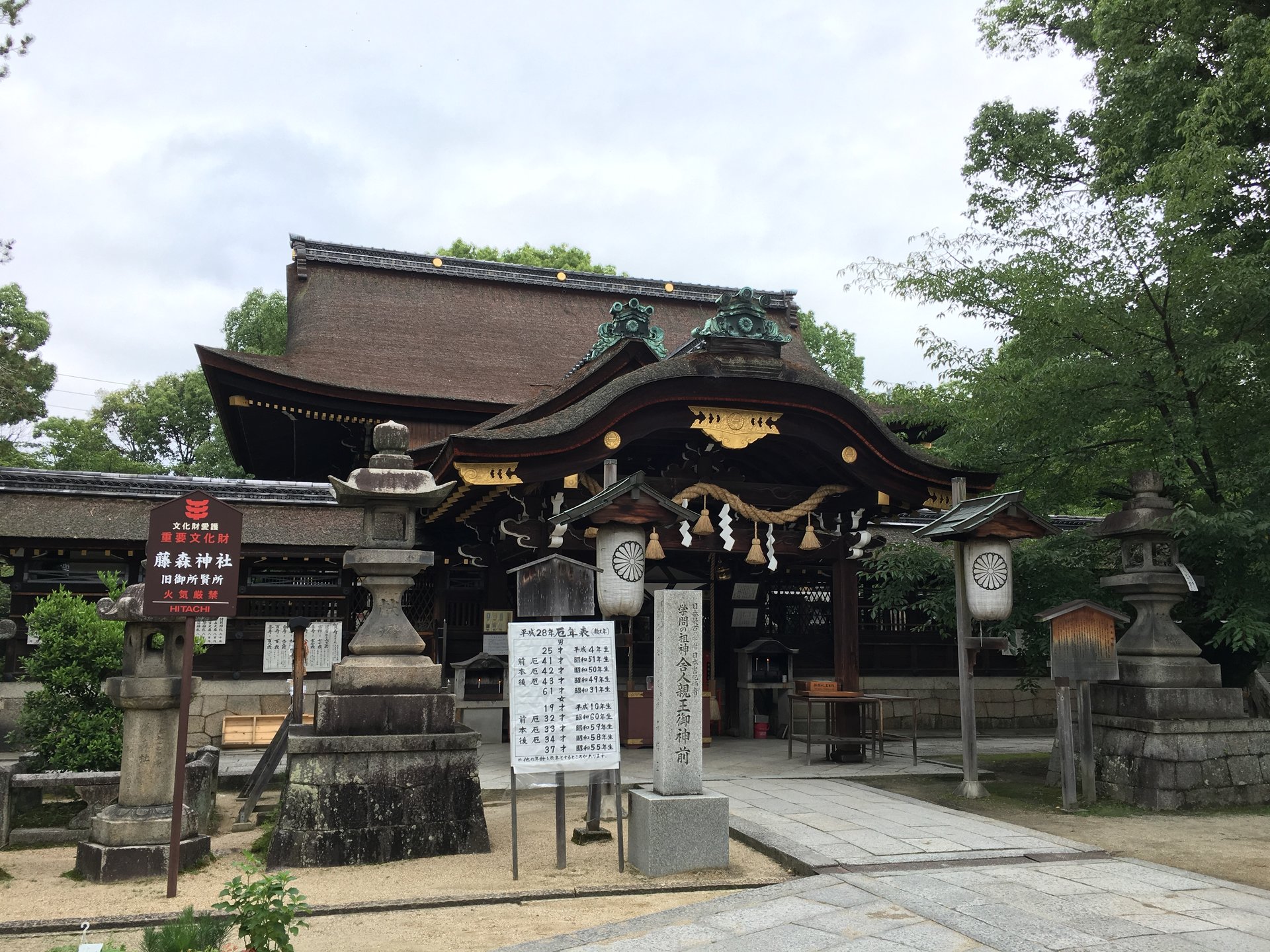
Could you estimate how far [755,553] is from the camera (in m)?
10.7

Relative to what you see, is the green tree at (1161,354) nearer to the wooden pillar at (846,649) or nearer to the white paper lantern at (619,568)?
the wooden pillar at (846,649)

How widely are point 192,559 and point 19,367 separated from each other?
19196 mm

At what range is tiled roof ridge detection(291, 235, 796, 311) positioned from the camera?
19.1 metres

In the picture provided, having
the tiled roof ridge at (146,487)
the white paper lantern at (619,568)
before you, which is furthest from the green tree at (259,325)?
the white paper lantern at (619,568)

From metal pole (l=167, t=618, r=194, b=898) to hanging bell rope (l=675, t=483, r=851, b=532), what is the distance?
5556 millimetres

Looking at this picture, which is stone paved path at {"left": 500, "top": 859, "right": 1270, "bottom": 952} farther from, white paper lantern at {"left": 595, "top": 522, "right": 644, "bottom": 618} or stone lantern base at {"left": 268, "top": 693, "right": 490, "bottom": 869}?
white paper lantern at {"left": 595, "top": 522, "right": 644, "bottom": 618}

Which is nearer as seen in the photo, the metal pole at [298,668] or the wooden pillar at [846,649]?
the metal pole at [298,668]

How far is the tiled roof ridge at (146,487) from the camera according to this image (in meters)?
13.8

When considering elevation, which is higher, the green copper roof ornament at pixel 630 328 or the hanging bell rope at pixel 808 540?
the green copper roof ornament at pixel 630 328

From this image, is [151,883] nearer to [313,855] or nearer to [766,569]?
[313,855]

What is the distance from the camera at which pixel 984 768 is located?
10836mm

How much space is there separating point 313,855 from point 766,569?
823cm

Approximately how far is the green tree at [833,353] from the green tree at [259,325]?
17.2m

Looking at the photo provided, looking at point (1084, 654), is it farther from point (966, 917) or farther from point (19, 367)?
point (19, 367)
